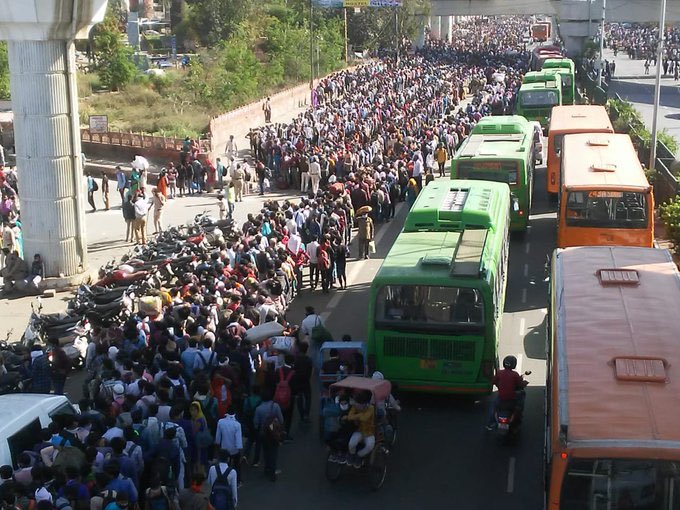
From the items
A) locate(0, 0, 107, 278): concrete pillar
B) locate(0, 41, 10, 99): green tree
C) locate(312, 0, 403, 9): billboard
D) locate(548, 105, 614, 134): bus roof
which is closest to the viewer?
locate(0, 0, 107, 278): concrete pillar

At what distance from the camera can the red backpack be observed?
44.8 feet

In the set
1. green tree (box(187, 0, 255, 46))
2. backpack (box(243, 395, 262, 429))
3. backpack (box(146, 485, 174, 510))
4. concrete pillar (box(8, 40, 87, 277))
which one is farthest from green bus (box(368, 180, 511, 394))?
green tree (box(187, 0, 255, 46))

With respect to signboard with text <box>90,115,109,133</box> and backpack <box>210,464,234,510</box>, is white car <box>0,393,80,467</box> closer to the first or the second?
backpack <box>210,464,234,510</box>

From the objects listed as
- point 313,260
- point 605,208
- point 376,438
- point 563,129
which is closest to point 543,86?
point 563,129

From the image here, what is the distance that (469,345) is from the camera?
1459cm

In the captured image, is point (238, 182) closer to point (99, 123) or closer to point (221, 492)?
point (99, 123)

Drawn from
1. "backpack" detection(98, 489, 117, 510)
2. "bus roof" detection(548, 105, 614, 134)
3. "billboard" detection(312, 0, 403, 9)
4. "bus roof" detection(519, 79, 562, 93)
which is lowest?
"backpack" detection(98, 489, 117, 510)

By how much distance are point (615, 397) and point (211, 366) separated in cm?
616

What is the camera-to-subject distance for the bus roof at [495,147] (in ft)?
79.9

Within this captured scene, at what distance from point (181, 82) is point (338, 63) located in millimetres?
17264

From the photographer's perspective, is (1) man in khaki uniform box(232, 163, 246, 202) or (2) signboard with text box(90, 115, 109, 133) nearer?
(1) man in khaki uniform box(232, 163, 246, 202)

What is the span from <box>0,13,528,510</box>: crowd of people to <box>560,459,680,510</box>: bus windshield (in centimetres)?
357

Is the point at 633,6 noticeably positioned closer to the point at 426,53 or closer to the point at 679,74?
the point at 679,74

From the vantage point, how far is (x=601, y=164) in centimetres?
2177
